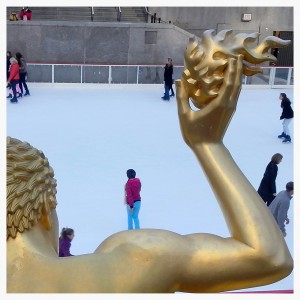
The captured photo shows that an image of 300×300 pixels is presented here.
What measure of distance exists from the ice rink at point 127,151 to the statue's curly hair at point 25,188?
2439mm

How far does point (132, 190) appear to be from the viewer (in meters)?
5.09

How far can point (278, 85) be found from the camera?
1274 centimetres

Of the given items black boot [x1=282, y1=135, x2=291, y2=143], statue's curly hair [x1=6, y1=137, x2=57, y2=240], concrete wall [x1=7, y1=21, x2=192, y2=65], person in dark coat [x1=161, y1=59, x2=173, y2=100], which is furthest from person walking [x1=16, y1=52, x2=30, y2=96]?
statue's curly hair [x1=6, y1=137, x2=57, y2=240]

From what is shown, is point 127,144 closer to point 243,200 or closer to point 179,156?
point 179,156

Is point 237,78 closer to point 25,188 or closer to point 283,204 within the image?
point 25,188

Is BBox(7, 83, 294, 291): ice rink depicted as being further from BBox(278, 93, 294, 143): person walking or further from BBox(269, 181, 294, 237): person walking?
BBox(269, 181, 294, 237): person walking

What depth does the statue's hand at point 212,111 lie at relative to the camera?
145 centimetres

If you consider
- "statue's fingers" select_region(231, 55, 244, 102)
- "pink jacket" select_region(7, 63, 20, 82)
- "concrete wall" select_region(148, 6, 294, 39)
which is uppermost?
"concrete wall" select_region(148, 6, 294, 39)

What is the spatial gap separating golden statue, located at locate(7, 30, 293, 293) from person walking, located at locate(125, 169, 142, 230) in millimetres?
3546

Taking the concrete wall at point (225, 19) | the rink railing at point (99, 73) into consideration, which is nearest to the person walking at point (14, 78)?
the rink railing at point (99, 73)

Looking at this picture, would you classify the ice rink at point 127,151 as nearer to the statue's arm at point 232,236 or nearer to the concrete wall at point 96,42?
the statue's arm at point 232,236

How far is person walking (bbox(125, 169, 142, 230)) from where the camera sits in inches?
200

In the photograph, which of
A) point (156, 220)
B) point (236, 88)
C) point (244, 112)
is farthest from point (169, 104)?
point (236, 88)
